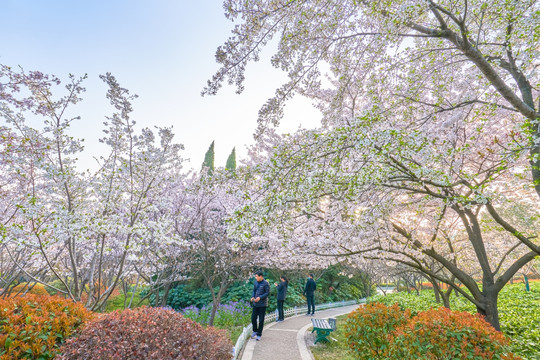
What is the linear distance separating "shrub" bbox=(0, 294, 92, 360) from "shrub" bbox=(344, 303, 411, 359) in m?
5.12

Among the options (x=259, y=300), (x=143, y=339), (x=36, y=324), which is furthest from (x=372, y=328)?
(x=36, y=324)

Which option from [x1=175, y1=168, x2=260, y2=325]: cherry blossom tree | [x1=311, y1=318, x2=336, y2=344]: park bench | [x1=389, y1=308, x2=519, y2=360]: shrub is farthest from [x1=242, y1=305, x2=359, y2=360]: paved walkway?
[x1=389, y1=308, x2=519, y2=360]: shrub

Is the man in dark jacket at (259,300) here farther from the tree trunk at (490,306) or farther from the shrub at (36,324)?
the tree trunk at (490,306)

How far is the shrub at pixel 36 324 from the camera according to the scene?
9.46 feet

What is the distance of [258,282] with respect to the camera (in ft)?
22.9

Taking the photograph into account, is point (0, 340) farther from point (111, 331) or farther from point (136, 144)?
point (136, 144)

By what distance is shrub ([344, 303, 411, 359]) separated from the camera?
5301mm

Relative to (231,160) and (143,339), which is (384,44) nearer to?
(143,339)

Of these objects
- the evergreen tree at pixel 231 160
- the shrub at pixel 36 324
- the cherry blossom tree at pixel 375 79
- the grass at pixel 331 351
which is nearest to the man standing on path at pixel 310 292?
→ the grass at pixel 331 351

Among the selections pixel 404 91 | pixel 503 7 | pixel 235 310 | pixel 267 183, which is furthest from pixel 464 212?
pixel 235 310

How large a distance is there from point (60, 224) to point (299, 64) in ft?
15.9

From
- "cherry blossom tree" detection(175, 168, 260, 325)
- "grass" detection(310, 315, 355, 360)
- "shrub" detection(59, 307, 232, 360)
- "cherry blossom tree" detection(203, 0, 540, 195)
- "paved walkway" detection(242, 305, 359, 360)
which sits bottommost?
"grass" detection(310, 315, 355, 360)

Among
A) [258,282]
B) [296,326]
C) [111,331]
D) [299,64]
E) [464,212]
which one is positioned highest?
[299,64]

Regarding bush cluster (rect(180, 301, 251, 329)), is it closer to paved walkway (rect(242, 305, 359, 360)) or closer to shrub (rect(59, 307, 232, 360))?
paved walkway (rect(242, 305, 359, 360))
